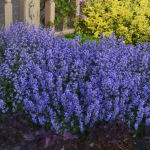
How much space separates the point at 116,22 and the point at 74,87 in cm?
341

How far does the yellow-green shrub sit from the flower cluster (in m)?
2.52

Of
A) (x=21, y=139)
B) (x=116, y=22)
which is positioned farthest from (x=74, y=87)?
(x=116, y=22)

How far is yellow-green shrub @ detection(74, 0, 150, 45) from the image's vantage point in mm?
5457

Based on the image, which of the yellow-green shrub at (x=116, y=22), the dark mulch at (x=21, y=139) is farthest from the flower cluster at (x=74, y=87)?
the yellow-green shrub at (x=116, y=22)

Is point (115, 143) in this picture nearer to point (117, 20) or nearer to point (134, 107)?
point (134, 107)

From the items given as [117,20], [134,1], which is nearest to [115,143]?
[117,20]

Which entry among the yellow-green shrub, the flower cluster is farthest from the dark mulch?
the yellow-green shrub

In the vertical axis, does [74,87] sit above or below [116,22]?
below

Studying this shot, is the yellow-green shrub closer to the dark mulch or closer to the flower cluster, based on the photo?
the flower cluster

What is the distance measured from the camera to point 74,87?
2602 mm

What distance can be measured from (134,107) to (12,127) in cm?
134

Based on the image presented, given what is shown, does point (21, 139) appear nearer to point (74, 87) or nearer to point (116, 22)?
point (74, 87)

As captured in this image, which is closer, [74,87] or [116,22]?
[74,87]

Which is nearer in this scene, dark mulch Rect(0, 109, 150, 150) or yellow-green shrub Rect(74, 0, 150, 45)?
dark mulch Rect(0, 109, 150, 150)
